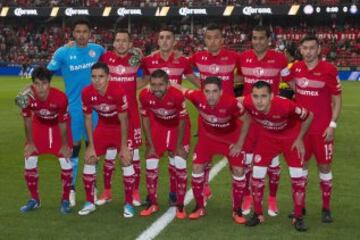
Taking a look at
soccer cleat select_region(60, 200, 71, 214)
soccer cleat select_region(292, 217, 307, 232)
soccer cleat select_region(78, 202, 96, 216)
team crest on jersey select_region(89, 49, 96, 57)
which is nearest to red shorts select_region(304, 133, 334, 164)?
soccer cleat select_region(292, 217, 307, 232)

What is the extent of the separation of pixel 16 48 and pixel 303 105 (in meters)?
45.2

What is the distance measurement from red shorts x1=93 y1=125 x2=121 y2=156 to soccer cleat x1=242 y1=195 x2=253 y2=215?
69.9 inches

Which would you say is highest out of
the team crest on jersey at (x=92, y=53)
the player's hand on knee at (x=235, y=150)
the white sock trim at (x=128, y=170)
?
the team crest on jersey at (x=92, y=53)

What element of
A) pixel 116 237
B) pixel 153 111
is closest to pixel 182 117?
pixel 153 111

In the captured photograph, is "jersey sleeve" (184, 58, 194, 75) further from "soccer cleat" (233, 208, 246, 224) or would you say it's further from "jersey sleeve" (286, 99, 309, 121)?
"soccer cleat" (233, 208, 246, 224)

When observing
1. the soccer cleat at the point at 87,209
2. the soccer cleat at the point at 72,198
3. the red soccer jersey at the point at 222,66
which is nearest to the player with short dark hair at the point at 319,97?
the red soccer jersey at the point at 222,66

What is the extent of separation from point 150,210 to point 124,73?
1.87m

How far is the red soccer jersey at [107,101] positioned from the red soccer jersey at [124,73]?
29.4 inches

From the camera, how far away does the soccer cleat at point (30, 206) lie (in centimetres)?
746

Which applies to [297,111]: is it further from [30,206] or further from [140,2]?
[140,2]

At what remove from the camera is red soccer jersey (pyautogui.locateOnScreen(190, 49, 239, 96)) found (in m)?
7.65

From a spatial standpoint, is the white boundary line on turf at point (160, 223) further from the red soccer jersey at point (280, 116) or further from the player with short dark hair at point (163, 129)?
the red soccer jersey at point (280, 116)

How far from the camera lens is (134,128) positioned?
25.6 ft

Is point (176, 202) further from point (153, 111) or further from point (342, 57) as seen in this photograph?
point (342, 57)
